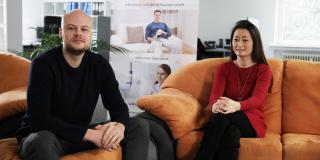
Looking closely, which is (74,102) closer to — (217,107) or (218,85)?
(217,107)

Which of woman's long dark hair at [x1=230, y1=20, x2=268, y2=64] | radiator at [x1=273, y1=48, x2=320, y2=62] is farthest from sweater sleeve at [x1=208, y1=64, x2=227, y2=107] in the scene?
radiator at [x1=273, y1=48, x2=320, y2=62]

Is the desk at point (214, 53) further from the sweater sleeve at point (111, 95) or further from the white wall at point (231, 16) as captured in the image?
the sweater sleeve at point (111, 95)

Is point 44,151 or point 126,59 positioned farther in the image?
point 126,59

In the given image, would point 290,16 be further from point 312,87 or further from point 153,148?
point 153,148

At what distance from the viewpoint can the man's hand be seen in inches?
71.2

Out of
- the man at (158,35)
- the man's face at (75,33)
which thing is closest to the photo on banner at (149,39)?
the man at (158,35)

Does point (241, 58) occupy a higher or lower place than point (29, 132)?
higher

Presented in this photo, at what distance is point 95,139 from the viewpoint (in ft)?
5.90

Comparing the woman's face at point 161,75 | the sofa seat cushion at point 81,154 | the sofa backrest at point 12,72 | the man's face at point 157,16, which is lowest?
the sofa seat cushion at point 81,154

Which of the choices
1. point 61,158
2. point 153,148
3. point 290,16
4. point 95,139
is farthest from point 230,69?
point 290,16

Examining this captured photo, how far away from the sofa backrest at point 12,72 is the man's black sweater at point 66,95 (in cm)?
85

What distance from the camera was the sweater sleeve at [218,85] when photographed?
8.45 ft

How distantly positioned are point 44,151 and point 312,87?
6.30ft

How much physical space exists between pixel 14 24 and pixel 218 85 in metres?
2.83
